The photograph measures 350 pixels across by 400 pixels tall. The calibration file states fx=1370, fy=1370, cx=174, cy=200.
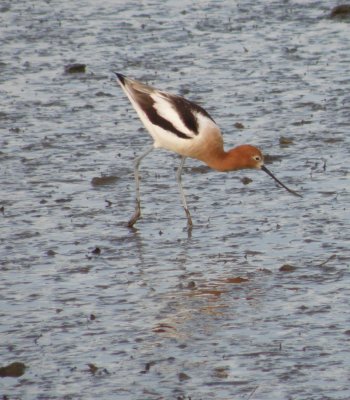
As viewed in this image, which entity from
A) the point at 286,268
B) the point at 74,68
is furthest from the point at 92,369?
the point at 74,68

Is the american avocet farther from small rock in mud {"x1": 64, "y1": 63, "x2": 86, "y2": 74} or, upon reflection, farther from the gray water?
small rock in mud {"x1": 64, "y1": 63, "x2": 86, "y2": 74}

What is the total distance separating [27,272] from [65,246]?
0.71m

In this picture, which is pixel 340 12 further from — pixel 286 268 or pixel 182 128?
pixel 286 268

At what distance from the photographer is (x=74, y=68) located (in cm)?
1681

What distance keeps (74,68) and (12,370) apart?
9.01 m

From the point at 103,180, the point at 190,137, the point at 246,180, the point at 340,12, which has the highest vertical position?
the point at 190,137

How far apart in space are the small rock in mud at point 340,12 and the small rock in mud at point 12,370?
11.6m

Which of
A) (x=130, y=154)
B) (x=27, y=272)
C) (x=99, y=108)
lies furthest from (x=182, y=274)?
(x=99, y=108)

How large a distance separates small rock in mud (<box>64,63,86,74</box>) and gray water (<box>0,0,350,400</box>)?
0.07 meters

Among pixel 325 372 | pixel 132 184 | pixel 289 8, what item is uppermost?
pixel 325 372

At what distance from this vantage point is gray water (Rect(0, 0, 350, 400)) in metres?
8.35

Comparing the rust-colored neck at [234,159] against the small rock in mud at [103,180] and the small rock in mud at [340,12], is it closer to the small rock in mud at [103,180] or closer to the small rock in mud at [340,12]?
the small rock in mud at [103,180]

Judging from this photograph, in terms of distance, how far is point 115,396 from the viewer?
7.87 metres

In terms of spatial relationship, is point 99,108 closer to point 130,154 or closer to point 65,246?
point 130,154
